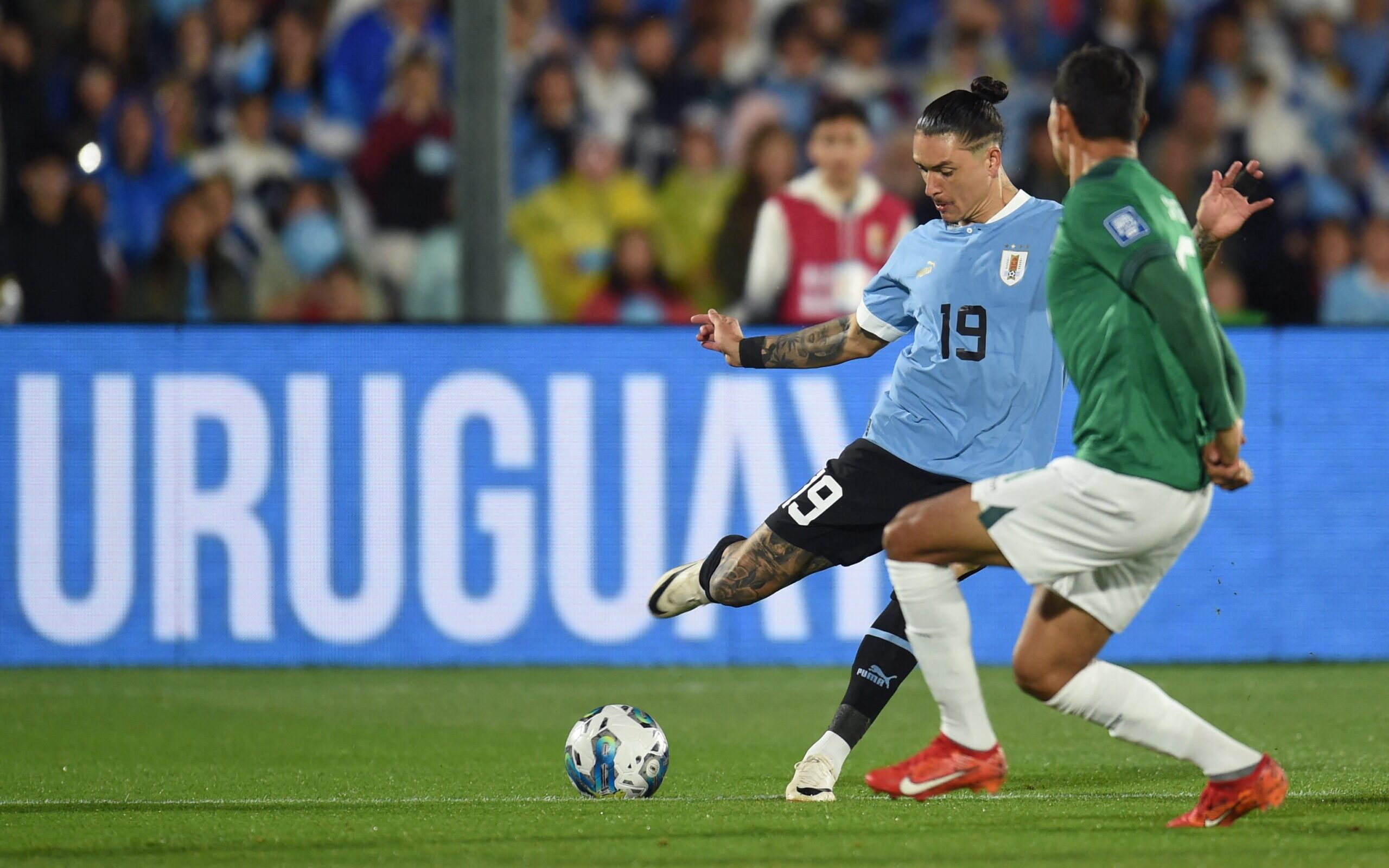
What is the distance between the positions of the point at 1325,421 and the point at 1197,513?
17.3ft

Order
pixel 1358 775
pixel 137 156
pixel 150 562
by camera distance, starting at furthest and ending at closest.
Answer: pixel 137 156 < pixel 150 562 < pixel 1358 775

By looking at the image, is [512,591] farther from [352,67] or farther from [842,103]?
[352,67]

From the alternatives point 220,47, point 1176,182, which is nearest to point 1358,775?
point 1176,182

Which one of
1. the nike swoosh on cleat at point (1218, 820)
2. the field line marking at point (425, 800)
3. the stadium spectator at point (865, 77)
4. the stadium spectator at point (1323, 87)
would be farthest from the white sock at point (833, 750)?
the stadium spectator at point (1323, 87)

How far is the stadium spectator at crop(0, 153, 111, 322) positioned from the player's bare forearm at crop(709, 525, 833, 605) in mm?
5915

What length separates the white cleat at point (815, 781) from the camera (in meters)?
5.64

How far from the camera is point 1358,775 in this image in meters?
6.16

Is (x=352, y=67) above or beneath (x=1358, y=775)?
above

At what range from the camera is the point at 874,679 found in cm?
575

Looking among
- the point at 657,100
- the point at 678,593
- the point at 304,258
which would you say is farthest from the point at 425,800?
the point at 657,100

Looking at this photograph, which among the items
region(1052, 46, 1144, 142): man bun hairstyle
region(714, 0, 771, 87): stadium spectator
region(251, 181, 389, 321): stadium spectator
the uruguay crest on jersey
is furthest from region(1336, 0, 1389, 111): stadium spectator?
region(1052, 46, 1144, 142): man bun hairstyle

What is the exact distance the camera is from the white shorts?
4660 mm

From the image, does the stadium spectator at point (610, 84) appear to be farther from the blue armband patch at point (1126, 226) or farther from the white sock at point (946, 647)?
the blue armband patch at point (1126, 226)

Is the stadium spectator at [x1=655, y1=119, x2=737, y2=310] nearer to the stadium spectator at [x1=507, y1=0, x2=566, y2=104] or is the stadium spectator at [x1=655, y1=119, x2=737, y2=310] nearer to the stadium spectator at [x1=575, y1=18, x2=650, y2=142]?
the stadium spectator at [x1=575, y1=18, x2=650, y2=142]
